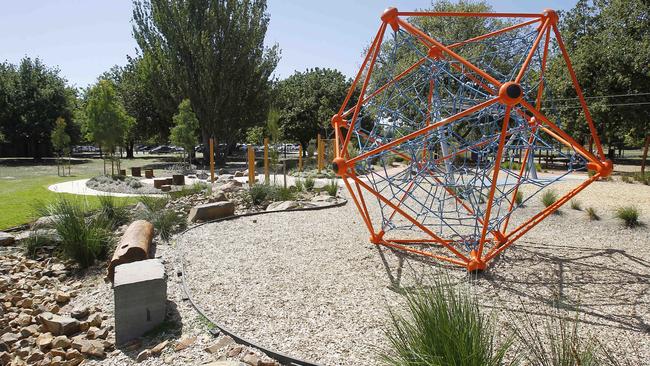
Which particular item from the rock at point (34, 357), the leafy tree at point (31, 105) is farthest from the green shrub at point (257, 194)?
the leafy tree at point (31, 105)

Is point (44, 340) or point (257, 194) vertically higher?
point (257, 194)

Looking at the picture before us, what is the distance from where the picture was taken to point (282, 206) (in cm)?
1051

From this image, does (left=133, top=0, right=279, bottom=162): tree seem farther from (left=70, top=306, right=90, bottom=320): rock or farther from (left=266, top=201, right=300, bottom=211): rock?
(left=70, top=306, right=90, bottom=320): rock

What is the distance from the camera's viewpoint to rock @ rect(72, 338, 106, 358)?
3977 mm

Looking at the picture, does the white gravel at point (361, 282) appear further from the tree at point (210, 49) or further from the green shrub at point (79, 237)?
the tree at point (210, 49)

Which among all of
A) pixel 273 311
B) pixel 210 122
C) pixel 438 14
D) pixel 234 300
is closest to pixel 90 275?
pixel 234 300

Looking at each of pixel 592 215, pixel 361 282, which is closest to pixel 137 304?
pixel 361 282

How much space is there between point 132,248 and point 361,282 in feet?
10.4

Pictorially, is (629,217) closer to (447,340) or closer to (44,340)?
(447,340)

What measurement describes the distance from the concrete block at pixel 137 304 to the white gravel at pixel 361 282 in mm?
555

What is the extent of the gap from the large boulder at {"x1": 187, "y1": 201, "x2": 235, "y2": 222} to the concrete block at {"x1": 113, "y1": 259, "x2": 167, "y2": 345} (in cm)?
483

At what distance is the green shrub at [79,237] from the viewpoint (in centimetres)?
647

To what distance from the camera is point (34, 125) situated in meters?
32.9

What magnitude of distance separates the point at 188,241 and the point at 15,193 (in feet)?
32.5
